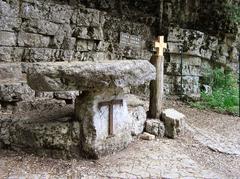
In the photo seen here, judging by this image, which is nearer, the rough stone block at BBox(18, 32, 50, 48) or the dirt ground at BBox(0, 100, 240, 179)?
the dirt ground at BBox(0, 100, 240, 179)

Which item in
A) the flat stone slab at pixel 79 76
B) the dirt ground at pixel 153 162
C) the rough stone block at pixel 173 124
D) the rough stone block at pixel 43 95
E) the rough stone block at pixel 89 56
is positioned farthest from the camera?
the rough stone block at pixel 89 56

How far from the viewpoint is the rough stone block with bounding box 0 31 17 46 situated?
6.63 meters

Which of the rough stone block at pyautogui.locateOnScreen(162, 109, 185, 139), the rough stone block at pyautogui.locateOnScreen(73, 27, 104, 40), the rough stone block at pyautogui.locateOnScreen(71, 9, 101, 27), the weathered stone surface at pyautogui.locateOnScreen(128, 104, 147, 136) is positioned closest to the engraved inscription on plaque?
the rough stone block at pyautogui.locateOnScreen(73, 27, 104, 40)

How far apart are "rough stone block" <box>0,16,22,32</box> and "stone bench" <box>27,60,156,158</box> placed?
8.10 ft

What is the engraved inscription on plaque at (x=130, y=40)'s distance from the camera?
9.45m

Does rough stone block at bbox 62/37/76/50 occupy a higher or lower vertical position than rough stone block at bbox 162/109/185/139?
higher

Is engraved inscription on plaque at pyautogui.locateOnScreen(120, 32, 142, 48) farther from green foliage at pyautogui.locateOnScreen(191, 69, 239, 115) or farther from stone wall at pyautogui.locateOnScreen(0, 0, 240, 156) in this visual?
green foliage at pyautogui.locateOnScreen(191, 69, 239, 115)

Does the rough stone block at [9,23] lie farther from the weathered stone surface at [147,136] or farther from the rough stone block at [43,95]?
the weathered stone surface at [147,136]

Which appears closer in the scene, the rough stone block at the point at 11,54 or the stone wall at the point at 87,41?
the stone wall at the point at 87,41

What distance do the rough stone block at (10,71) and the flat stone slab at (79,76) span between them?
2194mm

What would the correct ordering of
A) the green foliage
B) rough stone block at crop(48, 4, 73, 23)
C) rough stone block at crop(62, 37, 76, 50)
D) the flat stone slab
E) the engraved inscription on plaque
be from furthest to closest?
the engraved inscription on plaque < the green foliage < rough stone block at crop(62, 37, 76, 50) < rough stone block at crop(48, 4, 73, 23) < the flat stone slab

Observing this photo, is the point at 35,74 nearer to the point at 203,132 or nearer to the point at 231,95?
the point at 203,132

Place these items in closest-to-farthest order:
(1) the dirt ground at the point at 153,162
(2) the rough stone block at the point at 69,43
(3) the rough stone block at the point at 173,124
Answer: (1) the dirt ground at the point at 153,162 → (3) the rough stone block at the point at 173,124 → (2) the rough stone block at the point at 69,43

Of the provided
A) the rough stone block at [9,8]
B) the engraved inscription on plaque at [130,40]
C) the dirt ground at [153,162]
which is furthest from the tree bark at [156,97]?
the engraved inscription on plaque at [130,40]
